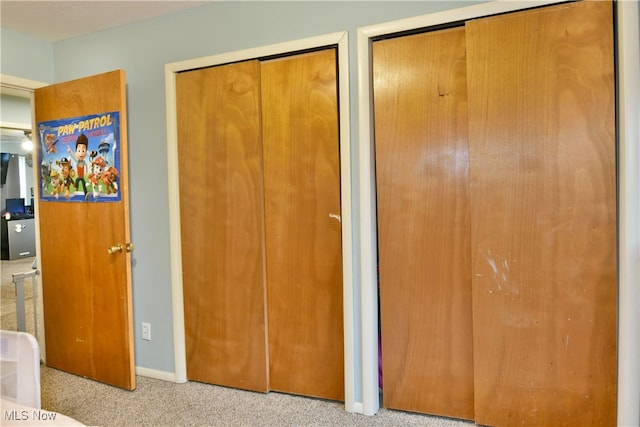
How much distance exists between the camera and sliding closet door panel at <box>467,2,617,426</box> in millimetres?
1539

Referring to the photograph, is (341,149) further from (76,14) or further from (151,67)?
(76,14)

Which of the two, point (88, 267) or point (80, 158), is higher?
point (80, 158)

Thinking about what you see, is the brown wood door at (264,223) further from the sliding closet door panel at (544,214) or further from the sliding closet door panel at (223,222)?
the sliding closet door panel at (544,214)

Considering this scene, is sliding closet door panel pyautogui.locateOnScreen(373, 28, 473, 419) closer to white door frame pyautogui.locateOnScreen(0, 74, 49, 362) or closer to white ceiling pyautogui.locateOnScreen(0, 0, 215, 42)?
white ceiling pyautogui.locateOnScreen(0, 0, 215, 42)

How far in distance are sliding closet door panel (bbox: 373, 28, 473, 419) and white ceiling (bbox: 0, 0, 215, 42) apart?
1268mm

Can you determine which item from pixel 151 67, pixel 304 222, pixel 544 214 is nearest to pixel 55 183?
pixel 151 67

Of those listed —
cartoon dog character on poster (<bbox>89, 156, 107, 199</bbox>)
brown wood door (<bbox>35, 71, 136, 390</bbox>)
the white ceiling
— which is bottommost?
brown wood door (<bbox>35, 71, 136, 390</bbox>)

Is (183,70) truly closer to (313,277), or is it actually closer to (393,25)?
(393,25)

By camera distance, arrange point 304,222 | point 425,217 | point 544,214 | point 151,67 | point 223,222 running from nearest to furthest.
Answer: point 544,214, point 425,217, point 304,222, point 223,222, point 151,67

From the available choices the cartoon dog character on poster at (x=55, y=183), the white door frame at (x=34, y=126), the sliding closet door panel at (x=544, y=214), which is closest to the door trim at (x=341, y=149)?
the sliding closet door panel at (x=544, y=214)

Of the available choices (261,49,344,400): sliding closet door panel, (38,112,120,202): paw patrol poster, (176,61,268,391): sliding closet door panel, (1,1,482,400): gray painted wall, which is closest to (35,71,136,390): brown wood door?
(38,112,120,202): paw patrol poster

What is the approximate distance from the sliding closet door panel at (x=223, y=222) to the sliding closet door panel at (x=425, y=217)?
0.71 m

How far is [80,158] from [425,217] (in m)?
2.08

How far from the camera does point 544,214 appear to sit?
162 cm
